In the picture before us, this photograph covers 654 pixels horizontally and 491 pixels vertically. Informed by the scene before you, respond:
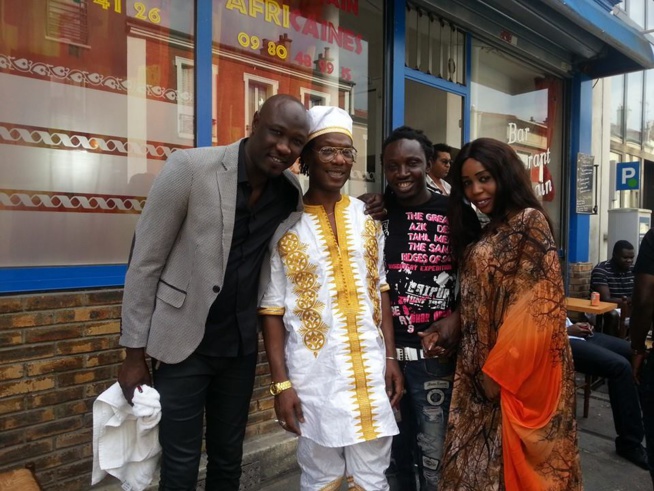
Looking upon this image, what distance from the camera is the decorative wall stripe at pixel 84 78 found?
2.43 metres

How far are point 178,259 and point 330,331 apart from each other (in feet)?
1.97

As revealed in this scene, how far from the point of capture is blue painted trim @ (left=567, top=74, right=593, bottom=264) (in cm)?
648

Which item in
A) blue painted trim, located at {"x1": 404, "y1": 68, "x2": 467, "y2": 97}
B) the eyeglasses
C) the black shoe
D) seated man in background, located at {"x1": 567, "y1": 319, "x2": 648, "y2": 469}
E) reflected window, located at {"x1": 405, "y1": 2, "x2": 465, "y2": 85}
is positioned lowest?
the black shoe

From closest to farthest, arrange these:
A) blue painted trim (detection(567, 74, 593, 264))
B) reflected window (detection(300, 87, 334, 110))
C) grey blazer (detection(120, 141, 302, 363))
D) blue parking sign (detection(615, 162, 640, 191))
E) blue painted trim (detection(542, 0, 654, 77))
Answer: grey blazer (detection(120, 141, 302, 363)) < reflected window (detection(300, 87, 334, 110)) < blue painted trim (detection(542, 0, 654, 77)) < blue painted trim (detection(567, 74, 593, 264)) < blue parking sign (detection(615, 162, 640, 191))

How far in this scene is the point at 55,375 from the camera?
2408 millimetres

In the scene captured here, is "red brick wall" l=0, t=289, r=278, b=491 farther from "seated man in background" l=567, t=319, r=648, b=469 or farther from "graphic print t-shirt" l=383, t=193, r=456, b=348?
"seated man in background" l=567, t=319, r=648, b=469

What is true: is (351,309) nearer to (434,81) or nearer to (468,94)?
(434,81)

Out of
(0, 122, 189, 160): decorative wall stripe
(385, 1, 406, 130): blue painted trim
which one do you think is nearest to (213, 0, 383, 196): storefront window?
(385, 1, 406, 130): blue painted trim

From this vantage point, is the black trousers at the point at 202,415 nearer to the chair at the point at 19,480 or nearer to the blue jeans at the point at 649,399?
the chair at the point at 19,480

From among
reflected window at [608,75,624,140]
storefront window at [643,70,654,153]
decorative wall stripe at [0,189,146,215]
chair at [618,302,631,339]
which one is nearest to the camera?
decorative wall stripe at [0,189,146,215]

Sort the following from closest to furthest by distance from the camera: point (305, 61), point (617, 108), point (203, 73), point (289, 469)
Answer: point (203, 73)
point (289, 469)
point (305, 61)
point (617, 108)

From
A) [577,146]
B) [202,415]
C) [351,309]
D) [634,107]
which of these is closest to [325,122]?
[351,309]

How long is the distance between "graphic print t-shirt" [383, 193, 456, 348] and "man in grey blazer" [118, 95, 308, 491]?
1.57 feet

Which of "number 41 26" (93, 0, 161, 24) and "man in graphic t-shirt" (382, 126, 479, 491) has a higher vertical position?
"number 41 26" (93, 0, 161, 24)
